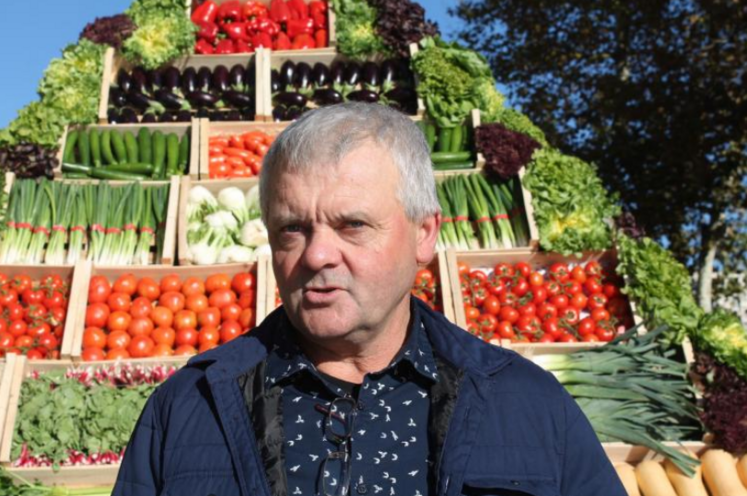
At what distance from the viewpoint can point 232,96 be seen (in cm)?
763

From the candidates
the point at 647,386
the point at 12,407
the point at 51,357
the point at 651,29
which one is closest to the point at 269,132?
the point at 51,357

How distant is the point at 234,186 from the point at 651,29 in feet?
29.8

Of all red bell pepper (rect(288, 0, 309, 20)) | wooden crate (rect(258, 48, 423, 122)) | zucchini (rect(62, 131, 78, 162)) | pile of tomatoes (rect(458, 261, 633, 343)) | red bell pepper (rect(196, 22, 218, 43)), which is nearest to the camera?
pile of tomatoes (rect(458, 261, 633, 343))

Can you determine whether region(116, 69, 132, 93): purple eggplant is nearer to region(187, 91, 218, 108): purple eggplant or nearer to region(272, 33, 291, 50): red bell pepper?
region(187, 91, 218, 108): purple eggplant

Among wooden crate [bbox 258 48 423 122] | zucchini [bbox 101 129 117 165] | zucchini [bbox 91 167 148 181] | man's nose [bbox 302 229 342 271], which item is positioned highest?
wooden crate [bbox 258 48 423 122]

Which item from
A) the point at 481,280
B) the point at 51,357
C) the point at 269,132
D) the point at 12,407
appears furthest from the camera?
the point at 269,132

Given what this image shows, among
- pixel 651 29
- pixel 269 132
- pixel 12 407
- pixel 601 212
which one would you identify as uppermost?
pixel 651 29

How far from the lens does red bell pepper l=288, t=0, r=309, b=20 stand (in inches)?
338

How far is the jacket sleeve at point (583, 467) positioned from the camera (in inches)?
74.3

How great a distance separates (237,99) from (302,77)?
653 millimetres

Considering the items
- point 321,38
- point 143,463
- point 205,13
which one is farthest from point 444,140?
point 143,463

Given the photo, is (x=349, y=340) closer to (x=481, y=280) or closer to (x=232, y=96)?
(x=481, y=280)

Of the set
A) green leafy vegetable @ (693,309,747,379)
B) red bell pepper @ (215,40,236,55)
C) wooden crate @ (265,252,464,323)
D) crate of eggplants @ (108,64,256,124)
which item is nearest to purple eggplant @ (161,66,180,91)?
crate of eggplants @ (108,64,256,124)

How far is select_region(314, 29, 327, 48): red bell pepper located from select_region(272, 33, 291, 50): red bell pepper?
279mm
